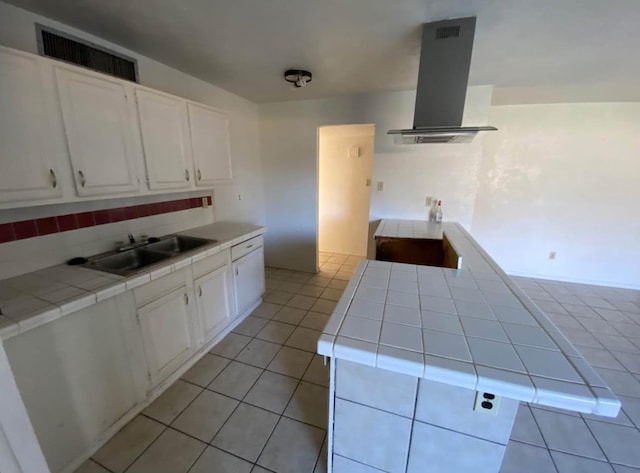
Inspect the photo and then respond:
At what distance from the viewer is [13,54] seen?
47.0 inches

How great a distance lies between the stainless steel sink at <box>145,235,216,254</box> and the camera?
86.2 inches

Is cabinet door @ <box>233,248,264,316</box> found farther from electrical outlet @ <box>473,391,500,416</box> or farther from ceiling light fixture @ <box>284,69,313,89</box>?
electrical outlet @ <box>473,391,500,416</box>

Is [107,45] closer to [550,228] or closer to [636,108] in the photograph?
[550,228]

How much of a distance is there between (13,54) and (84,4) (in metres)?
0.48

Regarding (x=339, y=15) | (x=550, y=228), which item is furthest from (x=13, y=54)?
(x=550, y=228)

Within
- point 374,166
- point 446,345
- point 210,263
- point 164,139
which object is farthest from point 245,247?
point 446,345

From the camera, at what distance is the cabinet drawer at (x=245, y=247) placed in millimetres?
2378

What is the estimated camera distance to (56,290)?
51.6 inches

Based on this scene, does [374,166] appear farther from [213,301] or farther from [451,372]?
[451,372]

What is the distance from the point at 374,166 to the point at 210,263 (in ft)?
7.16

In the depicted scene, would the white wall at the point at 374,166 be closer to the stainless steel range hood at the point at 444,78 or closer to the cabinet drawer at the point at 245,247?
the cabinet drawer at the point at 245,247

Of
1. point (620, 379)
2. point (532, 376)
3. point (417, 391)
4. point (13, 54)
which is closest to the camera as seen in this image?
point (532, 376)

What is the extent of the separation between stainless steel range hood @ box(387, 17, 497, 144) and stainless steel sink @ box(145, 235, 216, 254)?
1910 mm

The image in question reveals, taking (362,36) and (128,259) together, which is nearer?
(362,36)
